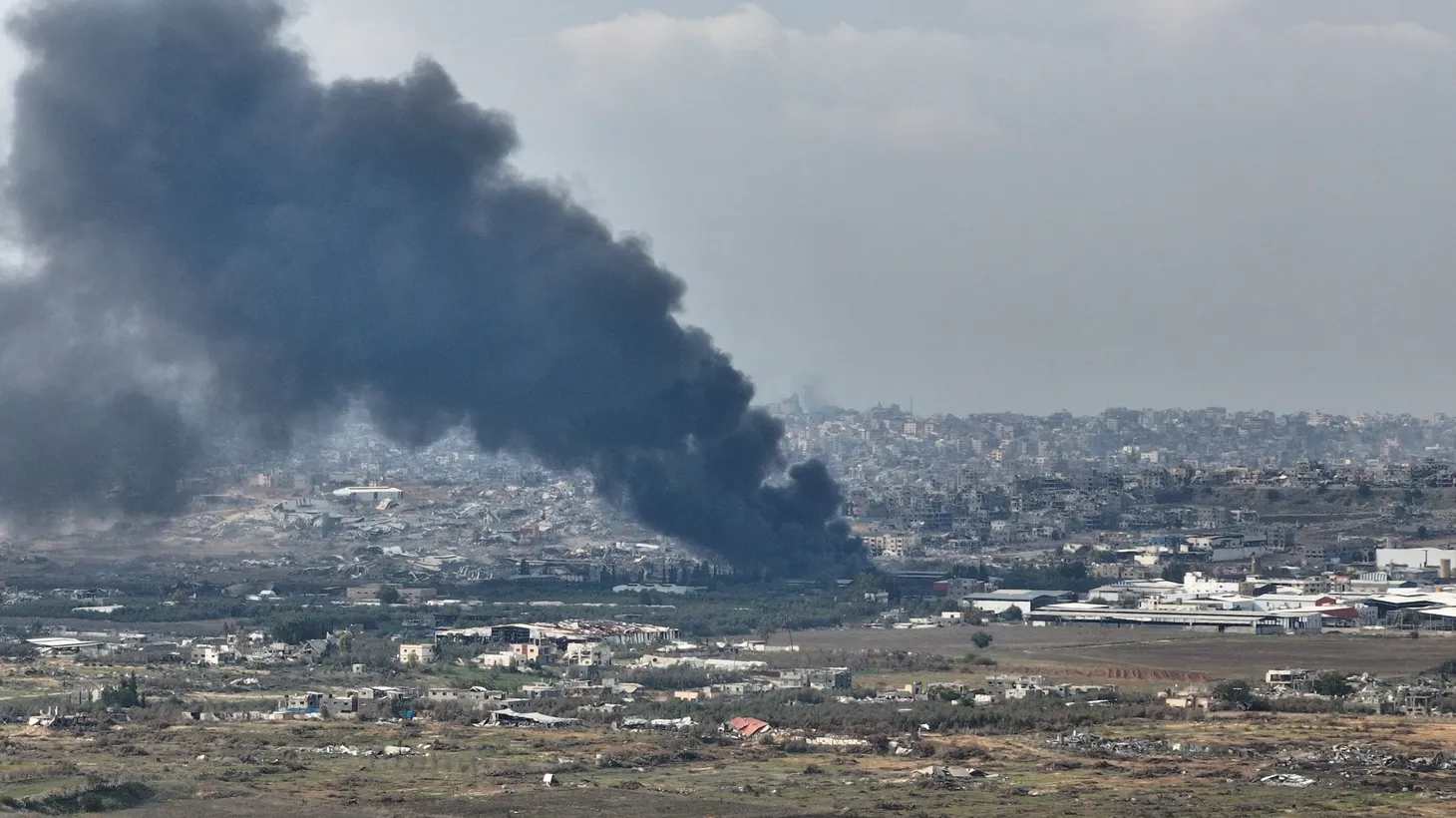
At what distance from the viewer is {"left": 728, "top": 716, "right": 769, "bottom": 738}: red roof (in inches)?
2402

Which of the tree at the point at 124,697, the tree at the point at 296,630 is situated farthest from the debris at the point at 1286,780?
the tree at the point at 296,630

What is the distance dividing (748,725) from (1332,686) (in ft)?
52.0

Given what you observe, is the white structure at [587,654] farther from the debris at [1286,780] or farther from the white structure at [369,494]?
the white structure at [369,494]

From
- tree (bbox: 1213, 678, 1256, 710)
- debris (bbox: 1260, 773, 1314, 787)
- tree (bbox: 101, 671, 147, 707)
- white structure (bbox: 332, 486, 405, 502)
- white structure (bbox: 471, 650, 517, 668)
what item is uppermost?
white structure (bbox: 332, 486, 405, 502)

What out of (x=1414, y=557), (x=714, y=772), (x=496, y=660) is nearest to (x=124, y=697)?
(x=496, y=660)

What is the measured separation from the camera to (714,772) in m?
54.7

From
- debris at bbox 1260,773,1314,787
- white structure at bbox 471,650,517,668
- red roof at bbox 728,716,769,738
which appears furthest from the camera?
white structure at bbox 471,650,517,668

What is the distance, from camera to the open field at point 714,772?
49312 mm

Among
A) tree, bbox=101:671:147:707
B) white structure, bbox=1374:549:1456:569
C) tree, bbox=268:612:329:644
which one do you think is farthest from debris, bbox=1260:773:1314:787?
white structure, bbox=1374:549:1456:569

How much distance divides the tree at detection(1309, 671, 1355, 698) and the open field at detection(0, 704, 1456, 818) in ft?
14.3

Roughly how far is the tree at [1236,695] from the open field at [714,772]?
7.36 feet

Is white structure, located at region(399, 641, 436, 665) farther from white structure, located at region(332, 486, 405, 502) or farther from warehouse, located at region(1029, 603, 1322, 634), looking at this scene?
white structure, located at region(332, 486, 405, 502)

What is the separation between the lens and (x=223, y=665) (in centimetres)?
7519

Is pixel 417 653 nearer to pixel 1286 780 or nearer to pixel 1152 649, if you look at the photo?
pixel 1152 649
